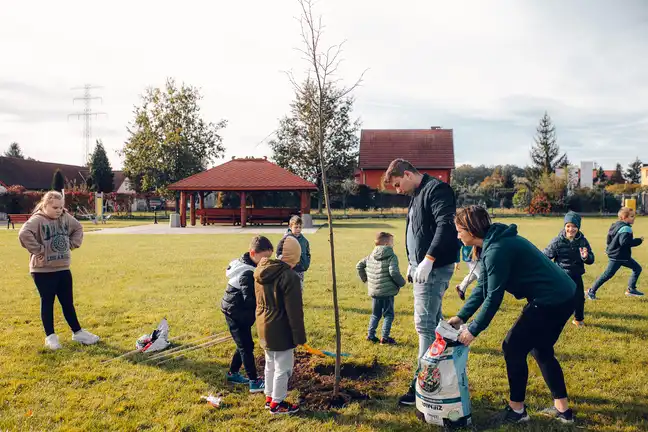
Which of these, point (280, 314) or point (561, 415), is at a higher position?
point (280, 314)

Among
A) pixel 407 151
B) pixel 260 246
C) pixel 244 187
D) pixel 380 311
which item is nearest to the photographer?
pixel 260 246

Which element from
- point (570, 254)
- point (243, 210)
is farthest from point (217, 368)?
point (243, 210)

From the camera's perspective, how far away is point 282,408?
393 cm

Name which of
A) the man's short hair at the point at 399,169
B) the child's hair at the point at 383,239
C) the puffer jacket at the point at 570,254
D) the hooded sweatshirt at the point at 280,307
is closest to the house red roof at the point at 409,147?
the puffer jacket at the point at 570,254

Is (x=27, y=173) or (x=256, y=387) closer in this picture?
(x=256, y=387)

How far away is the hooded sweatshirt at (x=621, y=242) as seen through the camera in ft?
25.6

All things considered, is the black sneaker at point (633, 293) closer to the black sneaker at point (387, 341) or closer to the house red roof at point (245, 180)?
the black sneaker at point (387, 341)

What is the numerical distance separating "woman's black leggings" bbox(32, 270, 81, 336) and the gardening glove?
4.08m

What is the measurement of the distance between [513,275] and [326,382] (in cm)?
203

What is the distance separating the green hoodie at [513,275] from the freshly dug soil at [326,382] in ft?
4.49

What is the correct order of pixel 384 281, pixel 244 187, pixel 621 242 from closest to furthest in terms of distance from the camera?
pixel 384 281 → pixel 621 242 → pixel 244 187

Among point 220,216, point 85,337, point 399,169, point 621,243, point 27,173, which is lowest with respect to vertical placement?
point 85,337

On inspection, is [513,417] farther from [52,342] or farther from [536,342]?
[52,342]

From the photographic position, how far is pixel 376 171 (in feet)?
165
